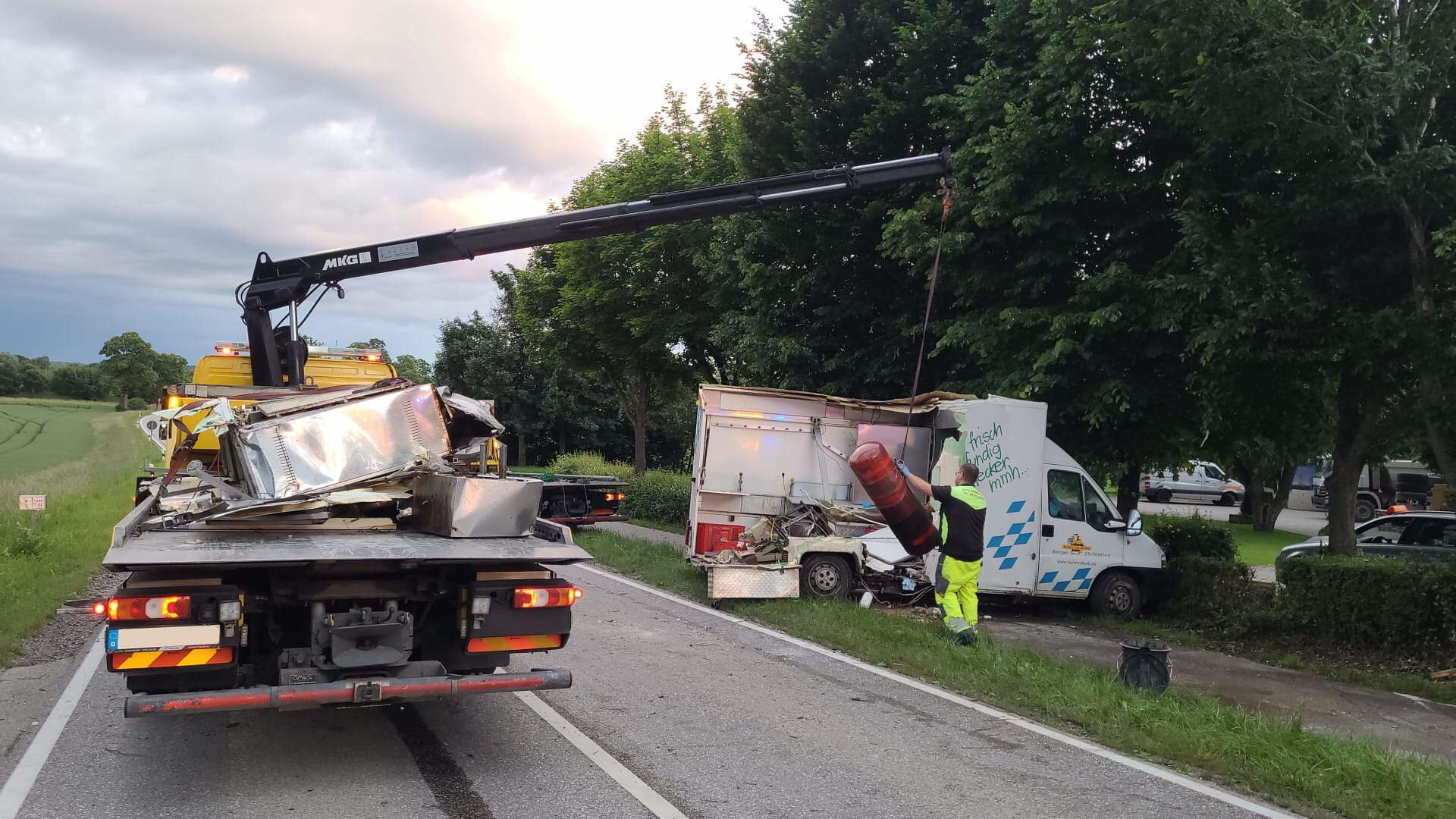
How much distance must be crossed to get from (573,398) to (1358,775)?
4463 centimetres

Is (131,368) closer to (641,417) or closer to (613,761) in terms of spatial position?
(641,417)

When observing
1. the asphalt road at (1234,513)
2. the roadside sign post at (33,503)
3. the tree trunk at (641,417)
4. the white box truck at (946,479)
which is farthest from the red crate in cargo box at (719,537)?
the asphalt road at (1234,513)

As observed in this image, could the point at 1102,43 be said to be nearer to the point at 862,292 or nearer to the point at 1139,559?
the point at 862,292

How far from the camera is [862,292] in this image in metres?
15.7

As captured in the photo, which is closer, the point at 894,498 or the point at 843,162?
the point at 894,498

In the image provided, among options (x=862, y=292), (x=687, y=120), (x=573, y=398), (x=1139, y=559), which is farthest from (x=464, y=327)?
(x=1139, y=559)

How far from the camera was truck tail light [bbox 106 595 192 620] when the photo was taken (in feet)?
15.0

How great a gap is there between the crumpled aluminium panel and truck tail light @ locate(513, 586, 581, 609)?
1502 millimetres

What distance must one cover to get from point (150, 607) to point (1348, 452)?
1182cm

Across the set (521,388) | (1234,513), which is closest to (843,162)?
(1234,513)

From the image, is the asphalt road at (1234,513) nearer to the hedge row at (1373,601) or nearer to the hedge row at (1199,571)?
the hedge row at (1199,571)

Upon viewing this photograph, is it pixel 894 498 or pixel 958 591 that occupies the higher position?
pixel 894 498

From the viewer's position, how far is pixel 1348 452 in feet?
37.0

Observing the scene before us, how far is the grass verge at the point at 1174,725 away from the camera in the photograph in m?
5.42
